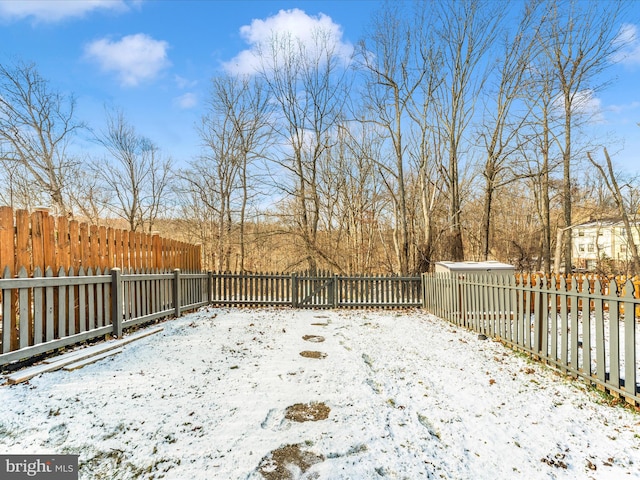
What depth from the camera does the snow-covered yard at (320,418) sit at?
80.8 inches

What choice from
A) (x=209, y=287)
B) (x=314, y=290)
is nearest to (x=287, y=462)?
(x=314, y=290)

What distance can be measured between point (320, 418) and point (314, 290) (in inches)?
305

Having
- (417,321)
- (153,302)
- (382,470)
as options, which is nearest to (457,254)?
(417,321)

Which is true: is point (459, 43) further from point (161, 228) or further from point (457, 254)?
point (161, 228)

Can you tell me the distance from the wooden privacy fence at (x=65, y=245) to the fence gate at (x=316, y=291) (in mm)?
4518

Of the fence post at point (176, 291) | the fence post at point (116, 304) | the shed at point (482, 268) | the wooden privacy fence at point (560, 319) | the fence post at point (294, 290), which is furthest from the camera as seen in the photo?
the fence post at point (294, 290)

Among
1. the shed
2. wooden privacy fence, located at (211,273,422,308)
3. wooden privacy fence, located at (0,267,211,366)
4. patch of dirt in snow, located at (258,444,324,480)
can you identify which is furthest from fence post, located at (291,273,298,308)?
patch of dirt in snow, located at (258,444,324,480)

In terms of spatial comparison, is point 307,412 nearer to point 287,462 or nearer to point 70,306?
point 287,462

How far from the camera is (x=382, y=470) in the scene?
199 centimetres

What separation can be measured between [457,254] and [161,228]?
66.2ft

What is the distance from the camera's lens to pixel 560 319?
5289mm

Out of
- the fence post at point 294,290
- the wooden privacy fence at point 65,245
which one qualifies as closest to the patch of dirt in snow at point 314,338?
the wooden privacy fence at point 65,245

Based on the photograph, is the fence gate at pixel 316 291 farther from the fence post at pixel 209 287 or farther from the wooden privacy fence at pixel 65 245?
the wooden privacy fence at pixel 65 245

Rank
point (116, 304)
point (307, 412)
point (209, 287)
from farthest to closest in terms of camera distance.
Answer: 1. point (209, 287)
2. point (116, 304)
3. point (307, 412)
